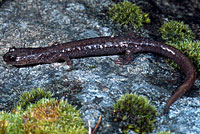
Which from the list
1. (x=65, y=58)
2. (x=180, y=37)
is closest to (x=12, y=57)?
(x=65, y=58)

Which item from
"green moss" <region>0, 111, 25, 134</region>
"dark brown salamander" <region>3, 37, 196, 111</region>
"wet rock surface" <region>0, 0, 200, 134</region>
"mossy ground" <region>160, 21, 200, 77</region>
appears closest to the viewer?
"green moss" <region>0, 111, 25, 134</region>

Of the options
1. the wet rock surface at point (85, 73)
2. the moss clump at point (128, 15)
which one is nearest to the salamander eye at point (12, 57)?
the wet rock surface at point (85, 73)

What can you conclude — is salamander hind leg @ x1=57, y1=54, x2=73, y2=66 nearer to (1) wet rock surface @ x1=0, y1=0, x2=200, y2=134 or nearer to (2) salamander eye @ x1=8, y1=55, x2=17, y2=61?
(1) wet rock surface @ x1=0, y1=0, x2=200, y2=134

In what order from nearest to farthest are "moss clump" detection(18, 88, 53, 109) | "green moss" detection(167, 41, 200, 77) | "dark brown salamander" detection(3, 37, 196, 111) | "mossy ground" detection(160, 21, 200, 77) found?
"moss clump" detection(18, 88, 53, 109)
"green moss" detection(167, 41, 200, 77)
"dark brown salamander" detection(3, 37, 196, 111)
"mossy ground" detection(160, 21, 200, 77)

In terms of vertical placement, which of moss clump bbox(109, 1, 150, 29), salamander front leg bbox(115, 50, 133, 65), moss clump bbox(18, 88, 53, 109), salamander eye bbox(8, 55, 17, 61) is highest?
moss clump bbox(109, 1, 150, 29)

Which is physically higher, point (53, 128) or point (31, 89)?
point (53, 128)

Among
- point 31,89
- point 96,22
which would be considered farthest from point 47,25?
point 31,89

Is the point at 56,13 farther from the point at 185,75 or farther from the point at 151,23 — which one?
the point at 185,75

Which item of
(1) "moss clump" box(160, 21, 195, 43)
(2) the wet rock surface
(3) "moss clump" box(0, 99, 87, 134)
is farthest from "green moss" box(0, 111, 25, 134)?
(1) "moss clump" box(160, 21, 195, 43)
